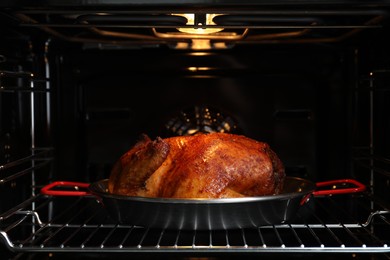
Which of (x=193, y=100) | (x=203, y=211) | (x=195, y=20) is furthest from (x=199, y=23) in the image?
(x=203, y=211)

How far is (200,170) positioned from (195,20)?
0.29 meters

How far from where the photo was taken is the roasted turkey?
1.14 metres

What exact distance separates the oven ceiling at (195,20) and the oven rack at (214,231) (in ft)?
1.25

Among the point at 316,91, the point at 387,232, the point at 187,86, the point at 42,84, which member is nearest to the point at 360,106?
the point at 316,91

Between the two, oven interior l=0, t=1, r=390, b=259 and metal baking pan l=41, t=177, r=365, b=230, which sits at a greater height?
oven interior l=0, t=1, r=390, b=259

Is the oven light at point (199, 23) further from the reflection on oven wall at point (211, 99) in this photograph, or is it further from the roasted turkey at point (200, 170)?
the roasted turkey at point (200, 170)

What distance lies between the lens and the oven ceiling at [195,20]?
1.04 m

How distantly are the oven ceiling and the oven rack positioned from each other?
15.0 inches

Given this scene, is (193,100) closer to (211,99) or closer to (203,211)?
(211,99)

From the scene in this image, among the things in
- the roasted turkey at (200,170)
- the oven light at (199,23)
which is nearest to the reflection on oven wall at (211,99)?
the oven light at (199,23)

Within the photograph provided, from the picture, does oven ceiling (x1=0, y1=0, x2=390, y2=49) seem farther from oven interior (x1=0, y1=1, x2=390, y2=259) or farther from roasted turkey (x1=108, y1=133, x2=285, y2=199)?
roasted turkey (x1=108, y1=133, x2=285, y2=199)

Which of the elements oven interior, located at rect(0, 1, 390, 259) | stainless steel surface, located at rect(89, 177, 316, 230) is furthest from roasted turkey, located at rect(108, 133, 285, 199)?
oven interior, located at rect(0, 1, 390, 259)

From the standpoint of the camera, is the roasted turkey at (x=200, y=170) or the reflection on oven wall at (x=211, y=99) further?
the reflection on oven wall at (x=211, y=99)

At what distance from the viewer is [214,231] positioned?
132 cm
